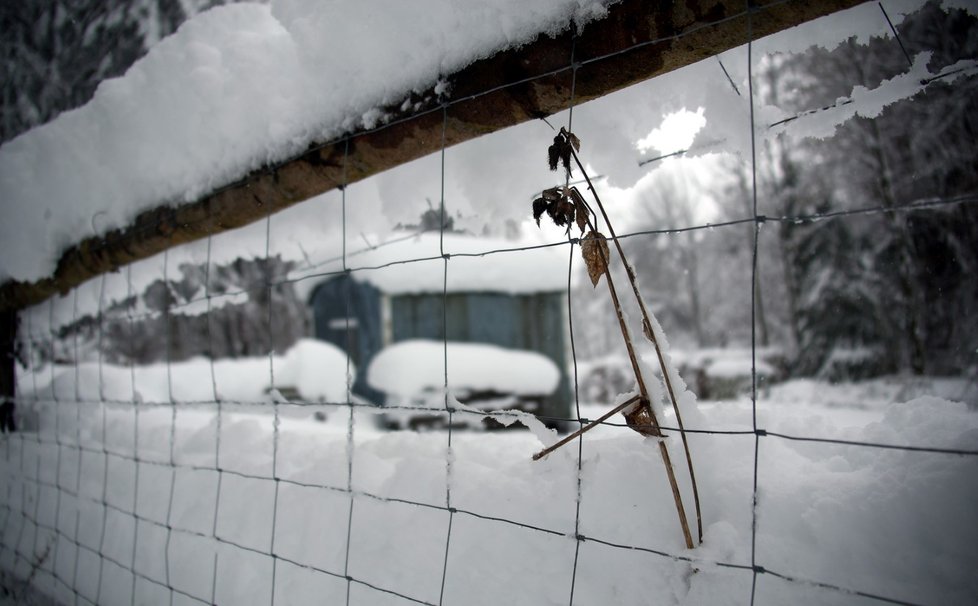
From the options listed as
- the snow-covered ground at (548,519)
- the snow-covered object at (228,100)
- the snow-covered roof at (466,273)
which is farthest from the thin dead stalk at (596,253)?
→ the snow-covered roof at (466,273)

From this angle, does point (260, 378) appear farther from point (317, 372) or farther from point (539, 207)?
point (539, 207)

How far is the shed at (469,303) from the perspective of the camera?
6.93 metres

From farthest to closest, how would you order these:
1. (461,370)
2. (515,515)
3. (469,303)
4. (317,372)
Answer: (317,372)
(469,303)
(461,370)
(515,515)

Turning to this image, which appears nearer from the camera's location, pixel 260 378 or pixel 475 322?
pixel 475 322

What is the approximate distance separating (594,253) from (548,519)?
2.05ft

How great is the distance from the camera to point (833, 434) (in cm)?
113

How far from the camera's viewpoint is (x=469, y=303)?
7.07 metres

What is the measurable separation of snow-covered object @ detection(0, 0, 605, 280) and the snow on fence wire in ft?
0.62

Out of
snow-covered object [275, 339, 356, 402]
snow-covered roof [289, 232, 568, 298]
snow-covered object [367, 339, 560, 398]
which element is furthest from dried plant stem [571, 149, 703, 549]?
snow-covered object [275, 339, 356, 402]

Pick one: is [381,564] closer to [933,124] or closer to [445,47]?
[445,47]

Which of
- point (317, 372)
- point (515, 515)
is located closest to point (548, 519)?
point (515, 515)

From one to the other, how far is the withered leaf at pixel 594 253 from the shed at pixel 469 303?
5798 millimetres

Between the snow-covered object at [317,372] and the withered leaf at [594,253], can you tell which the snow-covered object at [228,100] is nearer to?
the withered leaf at [594,253]

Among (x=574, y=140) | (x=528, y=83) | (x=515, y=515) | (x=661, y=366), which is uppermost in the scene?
(x=528, y=83)
